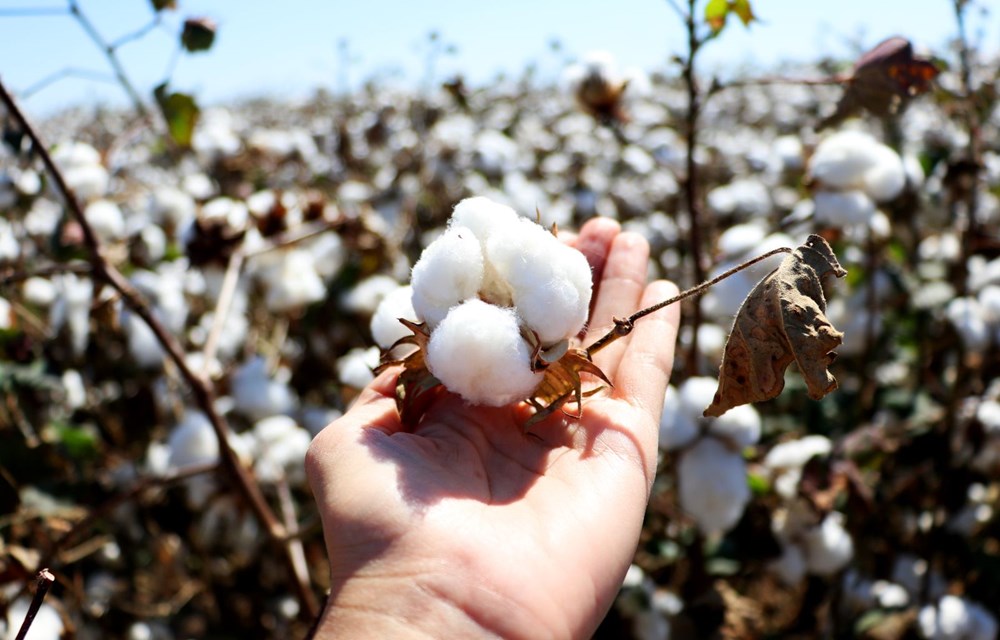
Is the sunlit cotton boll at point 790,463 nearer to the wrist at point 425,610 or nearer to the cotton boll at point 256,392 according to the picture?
the wrist at point 425,610

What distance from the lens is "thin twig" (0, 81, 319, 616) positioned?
1556 mm

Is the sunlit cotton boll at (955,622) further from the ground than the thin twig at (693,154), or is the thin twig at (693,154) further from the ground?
the thin twig at (693,154)

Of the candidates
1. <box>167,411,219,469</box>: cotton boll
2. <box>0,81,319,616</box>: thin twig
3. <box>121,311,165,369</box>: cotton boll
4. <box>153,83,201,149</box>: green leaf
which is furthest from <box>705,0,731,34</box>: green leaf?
→ <box>121,311,165,369</box>: cotton boll

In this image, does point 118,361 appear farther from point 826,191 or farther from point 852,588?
point 852,588

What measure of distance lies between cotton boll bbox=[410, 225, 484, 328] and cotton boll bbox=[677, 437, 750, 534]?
30.2 inches

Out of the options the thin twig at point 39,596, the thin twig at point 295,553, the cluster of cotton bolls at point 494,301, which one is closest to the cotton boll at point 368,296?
the thin twig at point 295,553

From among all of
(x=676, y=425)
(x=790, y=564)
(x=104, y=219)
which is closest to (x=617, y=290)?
(x=676, y=425)

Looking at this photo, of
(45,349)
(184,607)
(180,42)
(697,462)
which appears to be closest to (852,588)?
(697,462)

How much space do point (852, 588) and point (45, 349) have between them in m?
2.39

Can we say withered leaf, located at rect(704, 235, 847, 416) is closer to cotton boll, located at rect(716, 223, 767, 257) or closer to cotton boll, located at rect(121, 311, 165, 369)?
cotton boll, located at rect(716, 223, 767, 257)

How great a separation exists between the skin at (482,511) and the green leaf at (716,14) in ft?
2.26

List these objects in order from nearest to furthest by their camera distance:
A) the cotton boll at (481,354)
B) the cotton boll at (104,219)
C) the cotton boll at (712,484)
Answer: the cotton boll at (481,354), the cotton boll at (712,484), the cotton boll at (104,219)

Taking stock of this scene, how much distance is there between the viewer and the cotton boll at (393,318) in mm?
1393

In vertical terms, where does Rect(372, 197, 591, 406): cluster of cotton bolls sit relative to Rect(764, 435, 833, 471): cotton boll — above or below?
above
